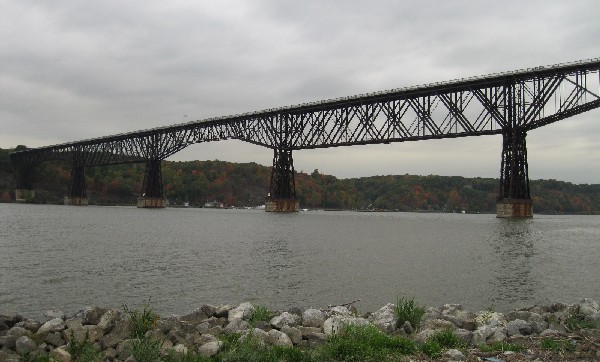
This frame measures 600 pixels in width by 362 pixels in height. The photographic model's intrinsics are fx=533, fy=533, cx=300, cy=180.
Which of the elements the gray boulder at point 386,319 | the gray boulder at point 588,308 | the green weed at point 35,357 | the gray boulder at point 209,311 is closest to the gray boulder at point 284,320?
the gray boulder at point 209,311

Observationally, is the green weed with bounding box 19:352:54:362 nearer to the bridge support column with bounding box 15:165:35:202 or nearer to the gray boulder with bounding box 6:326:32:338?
the gray boulder with bounding box 6:326:32:338

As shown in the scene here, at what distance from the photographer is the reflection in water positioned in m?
18.8

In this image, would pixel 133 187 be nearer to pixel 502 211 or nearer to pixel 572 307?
pixel 502 211

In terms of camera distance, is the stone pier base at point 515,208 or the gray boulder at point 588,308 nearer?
the gray boulder at point 588,308

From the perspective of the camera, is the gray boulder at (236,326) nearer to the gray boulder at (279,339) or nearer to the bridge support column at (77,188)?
the gray boulder at (279,339)

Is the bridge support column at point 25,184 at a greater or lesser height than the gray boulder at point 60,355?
greater

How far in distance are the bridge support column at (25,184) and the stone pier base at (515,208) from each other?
5782 inches

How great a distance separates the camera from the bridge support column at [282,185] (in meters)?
107

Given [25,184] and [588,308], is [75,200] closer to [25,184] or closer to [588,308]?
[25,184]

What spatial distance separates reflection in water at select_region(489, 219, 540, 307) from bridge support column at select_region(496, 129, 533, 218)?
38.0m

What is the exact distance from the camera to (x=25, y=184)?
172m

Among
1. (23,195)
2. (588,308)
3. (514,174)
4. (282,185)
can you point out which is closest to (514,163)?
(514,174)

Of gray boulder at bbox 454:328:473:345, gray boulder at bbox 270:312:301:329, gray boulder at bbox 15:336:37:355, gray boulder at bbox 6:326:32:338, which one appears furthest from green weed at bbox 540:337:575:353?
gray boulder at bbox 6:326:32:338

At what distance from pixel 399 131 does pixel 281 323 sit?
77321mm
